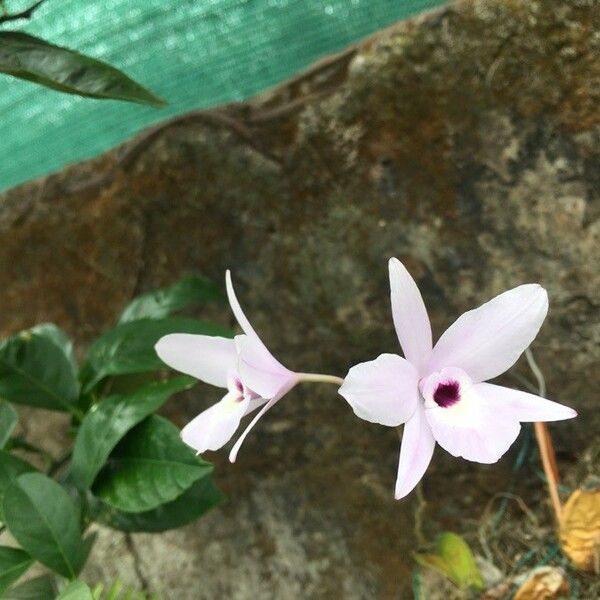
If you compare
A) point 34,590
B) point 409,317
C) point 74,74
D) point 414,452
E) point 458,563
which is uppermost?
point 74,74

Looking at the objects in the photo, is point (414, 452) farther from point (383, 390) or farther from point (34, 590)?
point (34, 590)

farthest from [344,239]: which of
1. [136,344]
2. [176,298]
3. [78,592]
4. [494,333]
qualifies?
[78,592]

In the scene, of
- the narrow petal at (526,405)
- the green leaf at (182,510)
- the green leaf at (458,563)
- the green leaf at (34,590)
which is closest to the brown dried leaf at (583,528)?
the green leaf at (458,563)

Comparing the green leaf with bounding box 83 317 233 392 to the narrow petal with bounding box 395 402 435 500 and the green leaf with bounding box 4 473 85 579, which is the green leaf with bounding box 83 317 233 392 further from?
the narrow petal with bounding box 395 402 435 500

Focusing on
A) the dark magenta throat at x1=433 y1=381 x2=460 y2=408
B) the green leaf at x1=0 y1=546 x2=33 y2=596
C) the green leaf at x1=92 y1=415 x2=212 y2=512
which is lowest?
Answer: the green leaf at x1=0 y1=546 x2=33 y2=596

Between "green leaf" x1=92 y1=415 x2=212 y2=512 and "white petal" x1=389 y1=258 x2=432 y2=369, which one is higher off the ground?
"white petal" x1=389 y1=258 x2=432 y2=369

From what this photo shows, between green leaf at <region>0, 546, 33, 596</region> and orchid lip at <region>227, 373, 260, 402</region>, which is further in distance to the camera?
green leaf at <region>0, 546, 33, 596</region>

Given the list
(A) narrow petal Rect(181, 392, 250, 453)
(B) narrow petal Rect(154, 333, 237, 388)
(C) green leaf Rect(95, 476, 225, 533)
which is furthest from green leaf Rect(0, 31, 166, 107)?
(C) green leaf Rect(95, 476, 225, 533)
